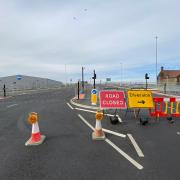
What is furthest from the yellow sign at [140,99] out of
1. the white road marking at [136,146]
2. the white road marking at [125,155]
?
the white road marking at [125,155]

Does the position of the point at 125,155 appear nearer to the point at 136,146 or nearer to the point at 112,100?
the point at 136,146

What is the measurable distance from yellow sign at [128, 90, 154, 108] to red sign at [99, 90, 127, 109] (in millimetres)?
Result: 436

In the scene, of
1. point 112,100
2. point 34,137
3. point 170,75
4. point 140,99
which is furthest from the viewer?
point 170,75

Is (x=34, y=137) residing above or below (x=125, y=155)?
above

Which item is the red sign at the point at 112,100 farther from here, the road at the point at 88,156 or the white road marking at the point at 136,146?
the white road marking at the point at 136,146

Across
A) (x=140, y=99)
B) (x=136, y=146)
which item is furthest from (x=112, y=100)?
(x=136, y=146)

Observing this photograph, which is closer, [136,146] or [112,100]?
[136,146]

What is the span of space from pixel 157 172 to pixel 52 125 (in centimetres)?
541

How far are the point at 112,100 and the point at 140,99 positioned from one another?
148 centimetres

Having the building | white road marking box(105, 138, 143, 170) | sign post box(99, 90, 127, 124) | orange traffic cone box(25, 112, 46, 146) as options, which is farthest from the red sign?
the building

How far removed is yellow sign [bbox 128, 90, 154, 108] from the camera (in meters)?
9.93

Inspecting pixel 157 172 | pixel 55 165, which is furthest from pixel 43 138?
pixel 157 172

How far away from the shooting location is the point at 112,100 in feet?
32.4

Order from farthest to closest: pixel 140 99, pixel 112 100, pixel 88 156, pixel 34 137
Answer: pixel 140 99 < pixel 112 100 < pixel 34 137 < pixel 88 156
